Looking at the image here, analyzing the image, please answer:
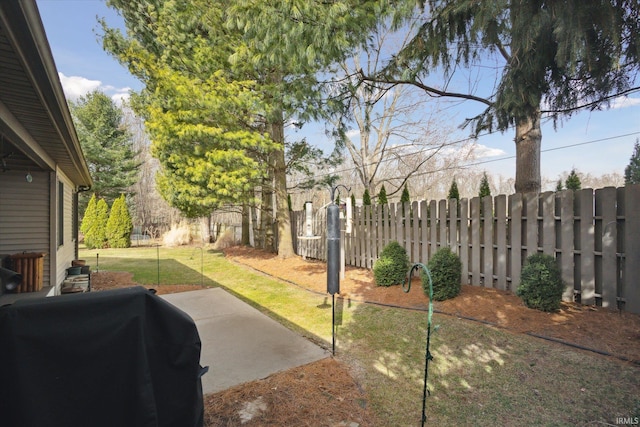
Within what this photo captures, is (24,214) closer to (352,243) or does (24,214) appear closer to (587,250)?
(352,243)

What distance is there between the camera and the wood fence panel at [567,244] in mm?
4103

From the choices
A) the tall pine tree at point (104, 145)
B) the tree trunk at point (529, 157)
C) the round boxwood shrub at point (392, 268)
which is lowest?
the round boxwood shrub at point (392, 268)

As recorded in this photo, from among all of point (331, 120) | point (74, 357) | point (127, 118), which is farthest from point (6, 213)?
point (127, 118)

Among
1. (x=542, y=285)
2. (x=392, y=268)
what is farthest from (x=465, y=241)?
(x=542, y=285)

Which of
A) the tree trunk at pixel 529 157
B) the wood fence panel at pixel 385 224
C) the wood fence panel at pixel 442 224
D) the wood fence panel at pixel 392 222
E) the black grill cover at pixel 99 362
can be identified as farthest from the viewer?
the wood fence panel at pixel 385 224

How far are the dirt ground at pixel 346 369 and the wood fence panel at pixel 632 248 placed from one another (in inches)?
7.7

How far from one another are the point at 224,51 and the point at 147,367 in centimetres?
796

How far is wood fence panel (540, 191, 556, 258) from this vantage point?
4277 mm

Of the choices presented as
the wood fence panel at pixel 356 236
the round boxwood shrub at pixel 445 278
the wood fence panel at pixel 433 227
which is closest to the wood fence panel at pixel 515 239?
the round boxwood shrub at pixel 445 278

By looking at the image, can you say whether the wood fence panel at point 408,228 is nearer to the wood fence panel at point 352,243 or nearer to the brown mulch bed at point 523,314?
the brown mulch bed at point 523,314

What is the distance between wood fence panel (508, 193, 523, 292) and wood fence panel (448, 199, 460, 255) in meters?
A: 0.92

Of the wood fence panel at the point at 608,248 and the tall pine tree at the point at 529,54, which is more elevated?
the tall pine tree at the point at 529,54

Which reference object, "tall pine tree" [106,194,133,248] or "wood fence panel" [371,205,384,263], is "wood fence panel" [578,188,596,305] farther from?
"tall pine tree" [106,194,133,248]

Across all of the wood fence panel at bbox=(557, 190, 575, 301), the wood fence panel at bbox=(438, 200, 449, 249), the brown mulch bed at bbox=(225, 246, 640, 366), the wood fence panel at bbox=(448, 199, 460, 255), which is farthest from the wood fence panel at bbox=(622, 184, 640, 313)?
the wood fence panel at bbox=(438, 200, 449, 249)
